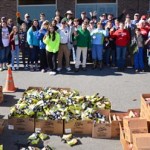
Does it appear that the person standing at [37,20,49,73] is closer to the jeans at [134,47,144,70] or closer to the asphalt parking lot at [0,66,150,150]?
the asphalt parking lot at [0,66,150,150]

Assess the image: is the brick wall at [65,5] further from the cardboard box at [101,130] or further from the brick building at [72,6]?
the cardboard box at [101,130]

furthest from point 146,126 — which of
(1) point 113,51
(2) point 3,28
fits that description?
(2) point 3,28

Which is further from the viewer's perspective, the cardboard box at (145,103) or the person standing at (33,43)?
the person standing at (33,43)

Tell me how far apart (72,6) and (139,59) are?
6019 millimetres

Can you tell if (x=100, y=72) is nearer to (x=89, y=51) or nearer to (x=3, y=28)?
(x=89, y=51)

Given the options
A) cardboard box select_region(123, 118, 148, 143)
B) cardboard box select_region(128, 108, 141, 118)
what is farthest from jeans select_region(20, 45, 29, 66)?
cardboard box select_region(123, 118, 148, 143)

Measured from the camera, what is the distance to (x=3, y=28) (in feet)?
47.6

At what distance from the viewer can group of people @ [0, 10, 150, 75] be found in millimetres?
14359

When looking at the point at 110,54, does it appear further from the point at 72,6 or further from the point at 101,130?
the point at 101,130

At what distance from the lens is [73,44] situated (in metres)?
14.7

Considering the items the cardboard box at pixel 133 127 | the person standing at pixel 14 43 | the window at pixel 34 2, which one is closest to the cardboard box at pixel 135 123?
the cardboard box at pixel 133 127

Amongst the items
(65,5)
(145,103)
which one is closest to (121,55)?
(65,5)

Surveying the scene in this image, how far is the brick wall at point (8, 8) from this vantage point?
18.9 m

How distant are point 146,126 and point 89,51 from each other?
7915 millimetres
